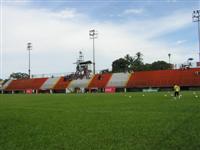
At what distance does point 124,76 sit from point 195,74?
18.8m

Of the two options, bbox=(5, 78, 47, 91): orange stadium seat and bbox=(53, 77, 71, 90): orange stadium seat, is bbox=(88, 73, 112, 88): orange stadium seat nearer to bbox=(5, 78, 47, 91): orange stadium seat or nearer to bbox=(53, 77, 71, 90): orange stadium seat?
bbox=(53, 77, 71, 90): orange stadium seat

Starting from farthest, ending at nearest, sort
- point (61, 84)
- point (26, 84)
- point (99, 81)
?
point (26, 84), point (61, 84), point (99, 81)

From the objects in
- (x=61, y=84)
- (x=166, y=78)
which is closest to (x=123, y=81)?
(x=166, y=78)

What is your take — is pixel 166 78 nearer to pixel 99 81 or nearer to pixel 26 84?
pixel 99 81

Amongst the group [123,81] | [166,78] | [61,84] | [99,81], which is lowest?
[61,84]

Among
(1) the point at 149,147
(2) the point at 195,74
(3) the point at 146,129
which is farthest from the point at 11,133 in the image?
(2) the point at 195,74

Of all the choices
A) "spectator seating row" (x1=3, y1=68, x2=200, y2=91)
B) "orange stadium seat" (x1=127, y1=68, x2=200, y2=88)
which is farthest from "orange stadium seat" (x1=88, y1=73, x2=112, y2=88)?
"orange stadium seat" (x1=127, y1=68, x2=200, y2=88)

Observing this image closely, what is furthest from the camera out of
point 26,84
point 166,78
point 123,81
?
point 26,84

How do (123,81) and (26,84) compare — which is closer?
(123,81)

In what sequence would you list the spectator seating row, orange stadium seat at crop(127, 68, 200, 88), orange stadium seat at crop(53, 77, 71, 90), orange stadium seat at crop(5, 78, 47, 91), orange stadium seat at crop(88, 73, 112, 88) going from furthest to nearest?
orange stadium seat at crop(5, 78, 47, 91), orange stadium seat at crop(53, 77, 71, 90), orange stadium seat at crop(88, 73, 112, 88), the spectator seating row, orange stadium seat at crop(127, 68, 200, 88)

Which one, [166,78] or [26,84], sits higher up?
[166,78]

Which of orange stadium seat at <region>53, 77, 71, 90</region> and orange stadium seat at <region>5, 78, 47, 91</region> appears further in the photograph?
orange stadium seat at <region>5, 78, 47, 91</region>

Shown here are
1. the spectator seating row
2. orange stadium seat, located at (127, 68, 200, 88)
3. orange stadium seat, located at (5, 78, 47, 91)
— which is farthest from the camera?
orange stadium seat, located at (5, 78, 47, 91)

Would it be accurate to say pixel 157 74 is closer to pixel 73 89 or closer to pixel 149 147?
pixel 73 89
